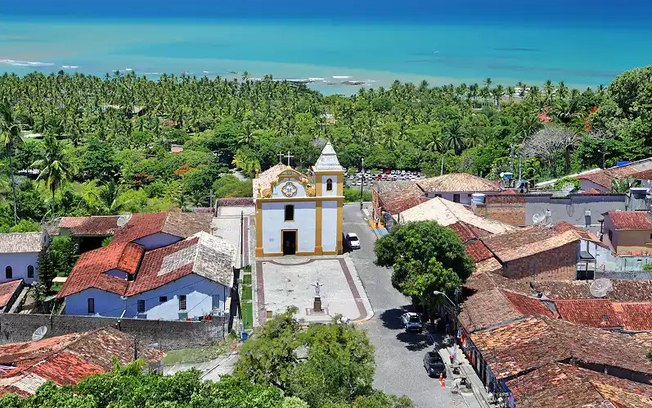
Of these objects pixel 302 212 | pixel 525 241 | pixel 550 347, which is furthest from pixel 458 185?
pixel 550 347

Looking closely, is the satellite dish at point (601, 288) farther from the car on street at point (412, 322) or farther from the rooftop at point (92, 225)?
the rooftop at point (92, 225)

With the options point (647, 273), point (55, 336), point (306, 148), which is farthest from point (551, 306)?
point (306, 148)

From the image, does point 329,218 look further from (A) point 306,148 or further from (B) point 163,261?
(A) point 306,148

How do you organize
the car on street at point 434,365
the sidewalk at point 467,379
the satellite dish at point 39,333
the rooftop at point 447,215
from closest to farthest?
the sidewalk at point 467,379 → the car on street at point 434,365 → the satellite dish at point 39,333 → the rooftop at point 447,215

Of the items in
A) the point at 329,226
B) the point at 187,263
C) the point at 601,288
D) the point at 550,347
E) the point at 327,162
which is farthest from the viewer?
the point at 329,226

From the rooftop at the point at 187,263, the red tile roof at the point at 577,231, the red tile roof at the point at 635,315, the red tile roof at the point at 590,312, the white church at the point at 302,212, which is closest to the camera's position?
the red tile roof at the point at 635,315

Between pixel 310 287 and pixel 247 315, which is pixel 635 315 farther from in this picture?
pixel 247 315

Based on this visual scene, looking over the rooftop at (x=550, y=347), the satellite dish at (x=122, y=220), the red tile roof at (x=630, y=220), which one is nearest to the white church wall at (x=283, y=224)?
the satellite dish at (x=122, y=220)
